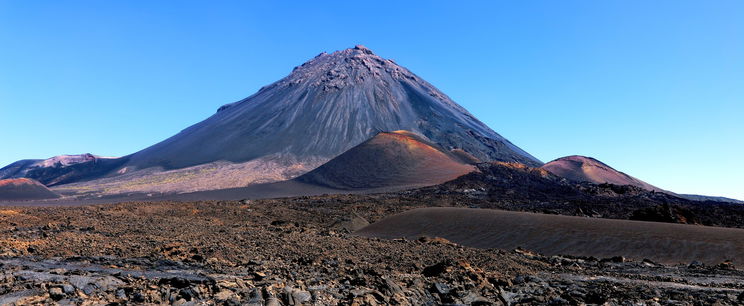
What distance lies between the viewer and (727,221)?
35.1 m

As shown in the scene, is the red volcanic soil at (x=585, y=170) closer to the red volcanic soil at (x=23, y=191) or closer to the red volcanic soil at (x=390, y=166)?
the red volcanic soil at (x=390, y=166)

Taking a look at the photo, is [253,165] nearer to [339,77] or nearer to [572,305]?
[339,77]

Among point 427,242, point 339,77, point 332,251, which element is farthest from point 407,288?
point 339,77

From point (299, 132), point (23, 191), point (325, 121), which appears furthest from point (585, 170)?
point (23, 191)

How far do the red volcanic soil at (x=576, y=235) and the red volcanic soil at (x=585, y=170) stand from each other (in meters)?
70.6

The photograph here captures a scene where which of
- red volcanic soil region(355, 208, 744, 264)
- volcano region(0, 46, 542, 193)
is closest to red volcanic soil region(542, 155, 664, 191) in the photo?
volcano region(0, 46, 542, 193)

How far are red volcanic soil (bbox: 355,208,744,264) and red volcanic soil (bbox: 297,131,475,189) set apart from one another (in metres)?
38.2

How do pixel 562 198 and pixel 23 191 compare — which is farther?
pixel 23 191

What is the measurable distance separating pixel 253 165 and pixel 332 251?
7118 centimetres

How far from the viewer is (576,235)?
20.8 meters

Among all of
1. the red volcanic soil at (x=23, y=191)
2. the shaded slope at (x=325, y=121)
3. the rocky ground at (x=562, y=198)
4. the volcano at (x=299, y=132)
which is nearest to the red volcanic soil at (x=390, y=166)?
the rocky ground at (x=562, y=198)

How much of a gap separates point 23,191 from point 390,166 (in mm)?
49554

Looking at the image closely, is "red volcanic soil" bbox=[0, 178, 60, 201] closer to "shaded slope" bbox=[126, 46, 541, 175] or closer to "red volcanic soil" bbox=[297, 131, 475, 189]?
"shaded slope" bbox=[126, 46, 541, 175]

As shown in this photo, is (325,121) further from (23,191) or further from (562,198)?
(562,198)
